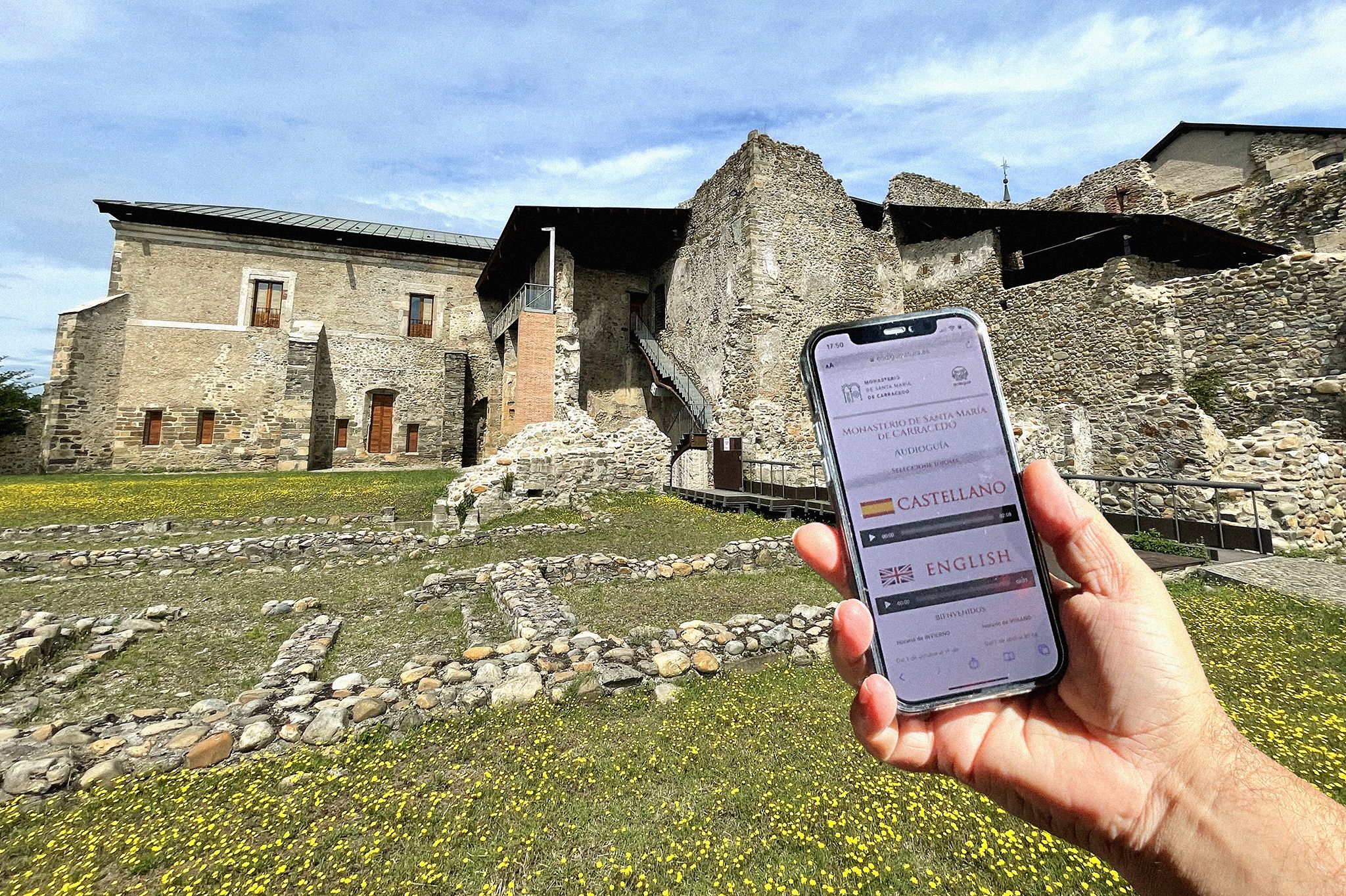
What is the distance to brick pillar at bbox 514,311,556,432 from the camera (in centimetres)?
1852

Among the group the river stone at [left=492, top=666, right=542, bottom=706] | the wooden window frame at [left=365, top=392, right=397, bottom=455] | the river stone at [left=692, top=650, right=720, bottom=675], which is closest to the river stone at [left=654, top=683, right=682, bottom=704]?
the river stone at [left=692, top=650, right=720, bottom=675]

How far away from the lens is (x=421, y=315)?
26.8 m

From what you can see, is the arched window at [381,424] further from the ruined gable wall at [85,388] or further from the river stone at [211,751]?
the river stone at [211,751]

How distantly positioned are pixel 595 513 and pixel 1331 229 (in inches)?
793

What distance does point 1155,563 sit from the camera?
779 centimetres

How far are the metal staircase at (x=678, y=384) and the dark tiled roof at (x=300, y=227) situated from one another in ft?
36.8

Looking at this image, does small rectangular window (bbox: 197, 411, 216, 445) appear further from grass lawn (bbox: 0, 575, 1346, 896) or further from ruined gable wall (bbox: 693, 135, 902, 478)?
grass lawn (bbox: 0, 575, 1346, 896)

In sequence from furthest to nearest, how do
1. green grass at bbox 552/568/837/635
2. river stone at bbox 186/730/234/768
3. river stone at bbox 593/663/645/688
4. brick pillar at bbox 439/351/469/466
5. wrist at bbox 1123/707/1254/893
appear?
1. brick pillar at bbox 439/351/469/466
2. green grass at bbox 552/568/837/635
3. river stone at bbox 593/663/645/688
4. river stone at bbox 186/730/234/768
5. wrist at bbox 1123/707/1254/893

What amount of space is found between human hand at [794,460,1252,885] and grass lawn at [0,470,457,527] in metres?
15.2

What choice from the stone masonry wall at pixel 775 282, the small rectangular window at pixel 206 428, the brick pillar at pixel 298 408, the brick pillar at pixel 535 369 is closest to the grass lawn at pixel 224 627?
the brick pillar at pixel 535 369

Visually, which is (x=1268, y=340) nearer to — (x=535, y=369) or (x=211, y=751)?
(x=211, y=751)

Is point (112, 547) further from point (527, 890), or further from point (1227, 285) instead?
point (1227, 285)

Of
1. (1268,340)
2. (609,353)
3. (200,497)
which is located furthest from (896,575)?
(609,353)

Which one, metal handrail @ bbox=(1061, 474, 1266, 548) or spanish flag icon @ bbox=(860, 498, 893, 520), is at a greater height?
spanish flag icon @ bbox=(860, 498, 893, 520)
